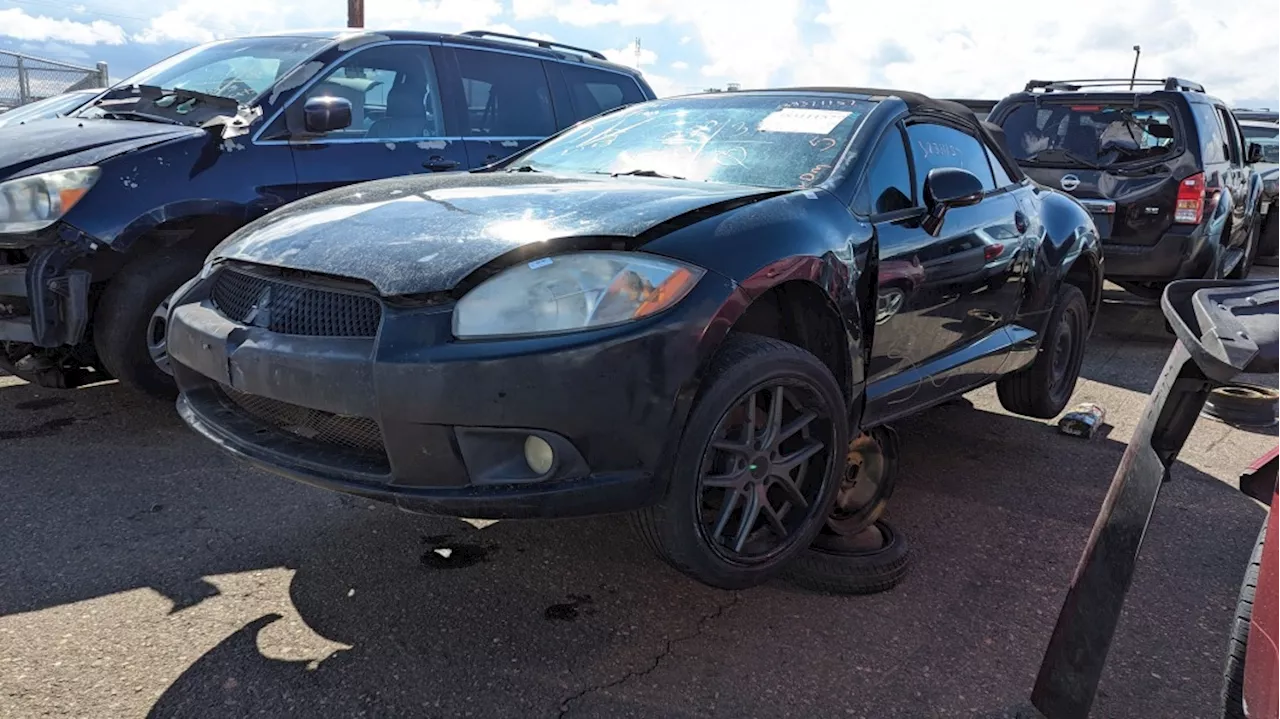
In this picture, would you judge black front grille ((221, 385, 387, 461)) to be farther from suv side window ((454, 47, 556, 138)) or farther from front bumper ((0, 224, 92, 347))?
suv side window ((454, 47, 556, 138))

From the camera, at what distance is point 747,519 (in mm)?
2762

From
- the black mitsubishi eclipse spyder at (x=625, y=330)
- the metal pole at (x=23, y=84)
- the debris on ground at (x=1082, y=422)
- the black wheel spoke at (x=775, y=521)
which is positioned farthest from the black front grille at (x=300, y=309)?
the metal pole at (x=23, y=84)

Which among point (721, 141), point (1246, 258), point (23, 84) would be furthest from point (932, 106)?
point (23, 84)

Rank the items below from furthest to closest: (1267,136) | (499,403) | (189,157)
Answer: (1267,136) → (189,157) → (499,403)

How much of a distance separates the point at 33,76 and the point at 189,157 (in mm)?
11384

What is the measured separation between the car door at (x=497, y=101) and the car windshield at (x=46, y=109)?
199 centimetres

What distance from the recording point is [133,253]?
412 centimetres

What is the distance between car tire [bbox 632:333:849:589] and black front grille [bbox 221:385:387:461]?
2.37 feet

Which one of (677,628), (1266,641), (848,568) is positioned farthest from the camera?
(848,568)

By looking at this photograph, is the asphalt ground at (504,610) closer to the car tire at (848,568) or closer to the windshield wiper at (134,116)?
the car tire at (848,568)

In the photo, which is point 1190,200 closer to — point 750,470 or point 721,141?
point 721,141

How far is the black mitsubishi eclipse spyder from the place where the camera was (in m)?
2.36

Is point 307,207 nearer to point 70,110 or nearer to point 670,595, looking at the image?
Answer: point 670,595

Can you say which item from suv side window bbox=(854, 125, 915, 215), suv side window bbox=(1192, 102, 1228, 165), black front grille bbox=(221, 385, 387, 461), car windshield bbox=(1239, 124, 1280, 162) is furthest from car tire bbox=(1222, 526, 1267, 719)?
car windshield bbox=(1239, 124, 1280, 162)
